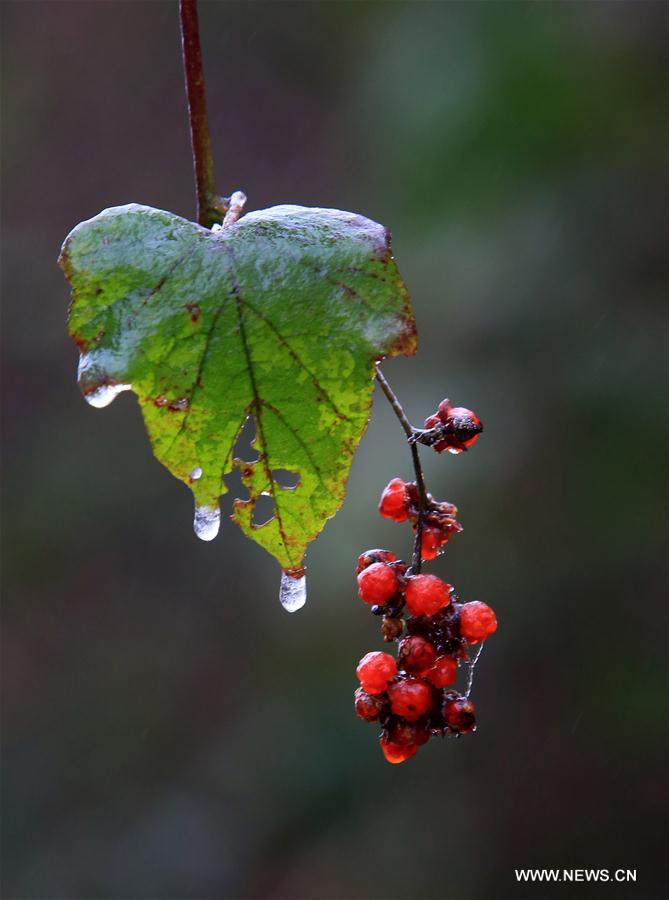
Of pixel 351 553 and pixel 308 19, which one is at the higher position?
pixel 308 19

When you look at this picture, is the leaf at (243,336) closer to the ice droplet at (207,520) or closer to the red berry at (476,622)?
the ice droplet at (207,520)

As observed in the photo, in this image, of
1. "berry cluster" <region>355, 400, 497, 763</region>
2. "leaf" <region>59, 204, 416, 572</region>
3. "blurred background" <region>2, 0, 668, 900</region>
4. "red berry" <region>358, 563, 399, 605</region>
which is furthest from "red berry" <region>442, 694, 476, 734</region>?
"blurred background" <region>2, 0, 668, 900</region>

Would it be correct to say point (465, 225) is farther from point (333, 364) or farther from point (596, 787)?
point (333, 364)

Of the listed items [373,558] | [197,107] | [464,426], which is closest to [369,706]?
[373,558]

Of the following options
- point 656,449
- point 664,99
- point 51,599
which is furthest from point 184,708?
point 664,99

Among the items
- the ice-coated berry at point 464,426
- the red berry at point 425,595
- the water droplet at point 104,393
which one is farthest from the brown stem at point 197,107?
the red berry at point 425,595

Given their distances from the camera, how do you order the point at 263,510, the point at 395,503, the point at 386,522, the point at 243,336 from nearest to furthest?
the point at 243,336, the point at 395,503, the point at 386,522, the point at 263,510

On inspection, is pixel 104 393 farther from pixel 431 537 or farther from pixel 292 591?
pixel 431 537
